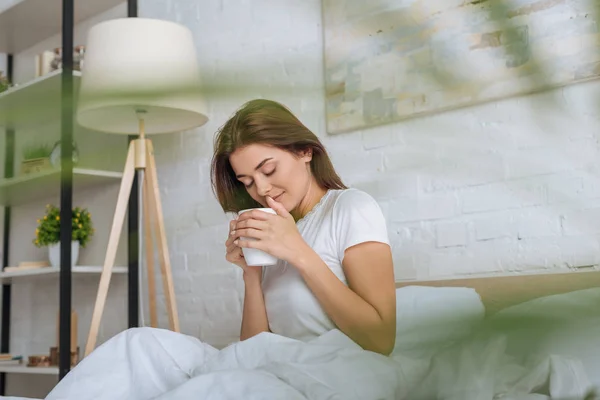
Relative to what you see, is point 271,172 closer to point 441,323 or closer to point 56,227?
point 441,323

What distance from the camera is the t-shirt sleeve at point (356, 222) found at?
126 cm

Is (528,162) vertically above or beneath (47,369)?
above

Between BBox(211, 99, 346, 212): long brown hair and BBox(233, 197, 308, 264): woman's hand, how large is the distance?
18cm

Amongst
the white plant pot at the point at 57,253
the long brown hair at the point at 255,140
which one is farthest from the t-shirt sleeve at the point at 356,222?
the white plant pot at the point at 57,253

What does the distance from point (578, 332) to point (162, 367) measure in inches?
40.2

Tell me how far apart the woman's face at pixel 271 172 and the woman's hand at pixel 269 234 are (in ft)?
0.32

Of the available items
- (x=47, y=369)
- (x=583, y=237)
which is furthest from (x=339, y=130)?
(x=47, y=369)

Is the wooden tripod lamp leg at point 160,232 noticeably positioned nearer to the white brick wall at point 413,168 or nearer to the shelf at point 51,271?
the white brick wall at point 413,168

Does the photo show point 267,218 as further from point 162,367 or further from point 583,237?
point 583,237

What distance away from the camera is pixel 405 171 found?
18 centimetres

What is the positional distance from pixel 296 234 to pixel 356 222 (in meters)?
0.16

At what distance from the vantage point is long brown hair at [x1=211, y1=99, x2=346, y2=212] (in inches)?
49.6

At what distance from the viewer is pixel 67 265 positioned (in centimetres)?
243

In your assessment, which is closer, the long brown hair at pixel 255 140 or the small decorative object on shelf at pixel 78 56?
the long brown hair at pixel 255 140
